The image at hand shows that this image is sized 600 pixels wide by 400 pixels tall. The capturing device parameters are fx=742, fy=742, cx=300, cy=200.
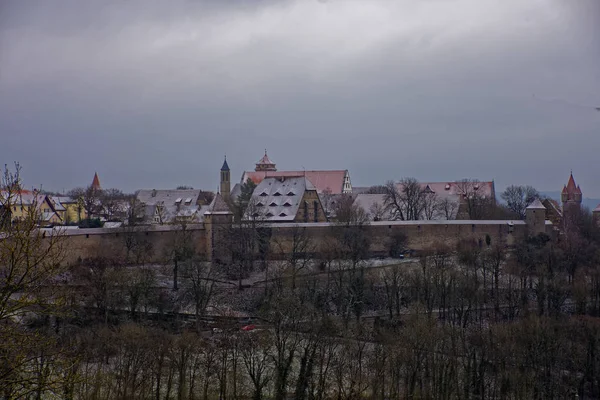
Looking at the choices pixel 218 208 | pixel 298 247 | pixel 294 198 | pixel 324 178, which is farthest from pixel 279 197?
pixel 324 178

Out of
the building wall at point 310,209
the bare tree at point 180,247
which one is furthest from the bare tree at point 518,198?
the bare tree at point 180,247

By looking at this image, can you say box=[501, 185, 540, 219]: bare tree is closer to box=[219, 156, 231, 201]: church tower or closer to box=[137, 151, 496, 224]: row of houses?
box=[137, 151, 496, 224]: row of houses

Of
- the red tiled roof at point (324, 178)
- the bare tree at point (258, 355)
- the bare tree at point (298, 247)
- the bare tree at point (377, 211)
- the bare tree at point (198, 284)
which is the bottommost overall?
the bare tree at point (258, 355)

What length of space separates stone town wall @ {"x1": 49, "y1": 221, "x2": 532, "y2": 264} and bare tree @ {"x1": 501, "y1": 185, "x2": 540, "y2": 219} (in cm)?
846

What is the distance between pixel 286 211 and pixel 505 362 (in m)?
25.4

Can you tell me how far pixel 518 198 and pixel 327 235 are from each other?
729 inches

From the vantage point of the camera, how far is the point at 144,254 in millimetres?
40906

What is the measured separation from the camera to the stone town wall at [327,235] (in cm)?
4178

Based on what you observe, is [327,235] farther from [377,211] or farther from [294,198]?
[377,211]

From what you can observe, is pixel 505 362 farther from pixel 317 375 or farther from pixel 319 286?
pixel 319 286

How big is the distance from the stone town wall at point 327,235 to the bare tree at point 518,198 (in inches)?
333

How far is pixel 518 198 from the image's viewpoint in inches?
2142

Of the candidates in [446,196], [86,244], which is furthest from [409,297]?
[446,196]

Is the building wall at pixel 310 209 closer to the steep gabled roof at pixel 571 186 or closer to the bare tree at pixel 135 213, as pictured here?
the bare tree at pixel 135 213
